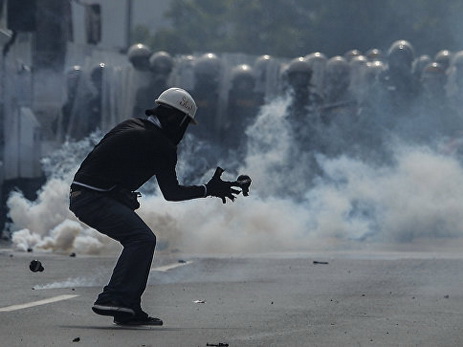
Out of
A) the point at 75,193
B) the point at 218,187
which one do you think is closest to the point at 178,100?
the point at 218,187

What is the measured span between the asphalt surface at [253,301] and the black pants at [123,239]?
25 centimetres

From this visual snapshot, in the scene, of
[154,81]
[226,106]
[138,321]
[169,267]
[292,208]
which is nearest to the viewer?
[138,321]

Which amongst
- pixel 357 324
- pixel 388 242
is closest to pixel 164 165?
pixel 357 324

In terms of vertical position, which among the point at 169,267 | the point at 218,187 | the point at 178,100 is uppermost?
→ the point at 178,100

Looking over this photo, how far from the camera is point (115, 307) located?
8.66 m

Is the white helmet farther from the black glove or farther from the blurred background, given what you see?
the blurred background

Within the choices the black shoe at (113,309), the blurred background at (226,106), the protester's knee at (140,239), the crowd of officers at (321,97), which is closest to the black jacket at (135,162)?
the protester's knee at (140,239)

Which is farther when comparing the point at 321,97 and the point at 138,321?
the point at 321,97

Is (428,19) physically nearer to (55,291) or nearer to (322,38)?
(322,38)

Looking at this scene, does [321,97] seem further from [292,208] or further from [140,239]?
[140,239]

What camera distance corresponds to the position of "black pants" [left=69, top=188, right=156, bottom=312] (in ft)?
28.6

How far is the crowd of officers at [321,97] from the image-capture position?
26.7 meters

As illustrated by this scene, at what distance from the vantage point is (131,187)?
8922mm

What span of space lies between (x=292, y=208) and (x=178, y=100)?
38.3ft
